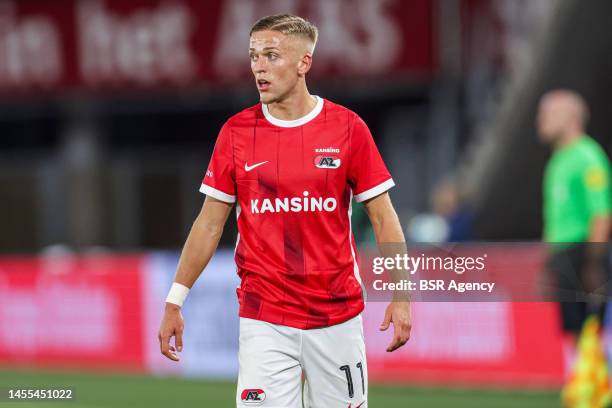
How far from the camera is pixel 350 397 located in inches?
215

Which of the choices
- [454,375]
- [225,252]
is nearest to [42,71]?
[225,252]

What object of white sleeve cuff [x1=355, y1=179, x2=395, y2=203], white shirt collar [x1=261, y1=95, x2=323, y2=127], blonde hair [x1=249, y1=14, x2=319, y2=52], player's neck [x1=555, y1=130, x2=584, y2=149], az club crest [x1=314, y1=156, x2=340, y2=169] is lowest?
white sleeve cuff [x1=355, y1=179, x2=395, y2=203]

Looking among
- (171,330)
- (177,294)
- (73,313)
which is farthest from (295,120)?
(73,313)

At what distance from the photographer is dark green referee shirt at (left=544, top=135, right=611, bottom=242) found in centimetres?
854

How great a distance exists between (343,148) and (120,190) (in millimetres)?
15776

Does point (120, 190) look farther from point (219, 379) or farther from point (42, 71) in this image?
point (219, 379)

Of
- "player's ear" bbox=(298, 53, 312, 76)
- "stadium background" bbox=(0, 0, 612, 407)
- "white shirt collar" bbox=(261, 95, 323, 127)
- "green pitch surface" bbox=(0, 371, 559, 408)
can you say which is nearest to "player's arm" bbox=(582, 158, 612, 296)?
"stadium background" bbox=(0, 0, 612, 407)

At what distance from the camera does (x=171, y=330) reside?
5.36 m

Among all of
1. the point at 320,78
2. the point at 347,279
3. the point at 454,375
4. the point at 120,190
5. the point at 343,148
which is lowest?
the point at 454,375

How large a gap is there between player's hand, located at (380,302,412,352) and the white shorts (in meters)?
0.18

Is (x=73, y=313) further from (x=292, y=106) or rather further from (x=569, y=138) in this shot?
(x=292, y=106)

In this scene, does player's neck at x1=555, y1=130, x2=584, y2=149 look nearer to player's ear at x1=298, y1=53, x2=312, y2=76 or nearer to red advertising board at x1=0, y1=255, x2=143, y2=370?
player's ear at x1=298, y1=53, x2=312, y2=76

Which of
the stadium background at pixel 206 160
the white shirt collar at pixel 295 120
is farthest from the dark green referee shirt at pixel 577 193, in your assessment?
the white shirt collar at pixel 295 120

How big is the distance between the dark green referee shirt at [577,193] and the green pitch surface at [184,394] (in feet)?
8.45
